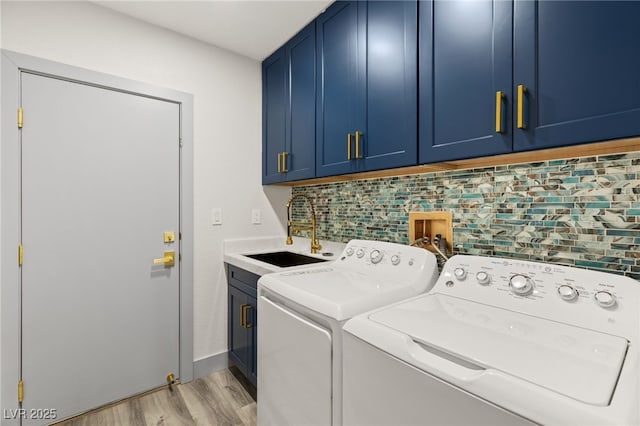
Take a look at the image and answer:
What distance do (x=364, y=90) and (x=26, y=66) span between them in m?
1.79

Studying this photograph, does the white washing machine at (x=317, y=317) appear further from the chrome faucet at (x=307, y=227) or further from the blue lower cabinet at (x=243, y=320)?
the chrome faucet at (x=307, y=227)

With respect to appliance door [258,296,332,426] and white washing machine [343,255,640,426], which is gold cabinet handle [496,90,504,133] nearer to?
white washing machine [343,255,640,426]

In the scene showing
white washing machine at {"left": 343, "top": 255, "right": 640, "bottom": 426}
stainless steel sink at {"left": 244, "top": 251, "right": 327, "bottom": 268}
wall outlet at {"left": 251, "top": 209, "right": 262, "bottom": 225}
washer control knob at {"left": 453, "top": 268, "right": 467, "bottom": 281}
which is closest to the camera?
white washing machine at {"left": 343, "top": 255, "right": 640, "bottom": 426}

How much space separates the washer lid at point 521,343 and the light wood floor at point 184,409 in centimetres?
138

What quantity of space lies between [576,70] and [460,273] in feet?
2.48

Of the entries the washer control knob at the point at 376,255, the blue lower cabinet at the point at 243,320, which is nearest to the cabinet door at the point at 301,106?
the washer control knob at the point at 376,255

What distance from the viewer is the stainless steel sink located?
7.27 ft

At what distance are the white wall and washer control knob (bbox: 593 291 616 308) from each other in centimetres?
208

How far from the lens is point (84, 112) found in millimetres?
1776

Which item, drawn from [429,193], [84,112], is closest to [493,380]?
[429,193]

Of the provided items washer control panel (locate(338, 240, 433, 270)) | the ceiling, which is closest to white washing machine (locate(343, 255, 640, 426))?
washer control panel (locate(338, 240, 433, 270))

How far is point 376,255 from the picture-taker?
1530mm

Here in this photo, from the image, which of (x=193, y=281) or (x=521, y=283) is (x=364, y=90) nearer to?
(x=521, y=283)

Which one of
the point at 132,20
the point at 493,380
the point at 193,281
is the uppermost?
the point at 132,20
